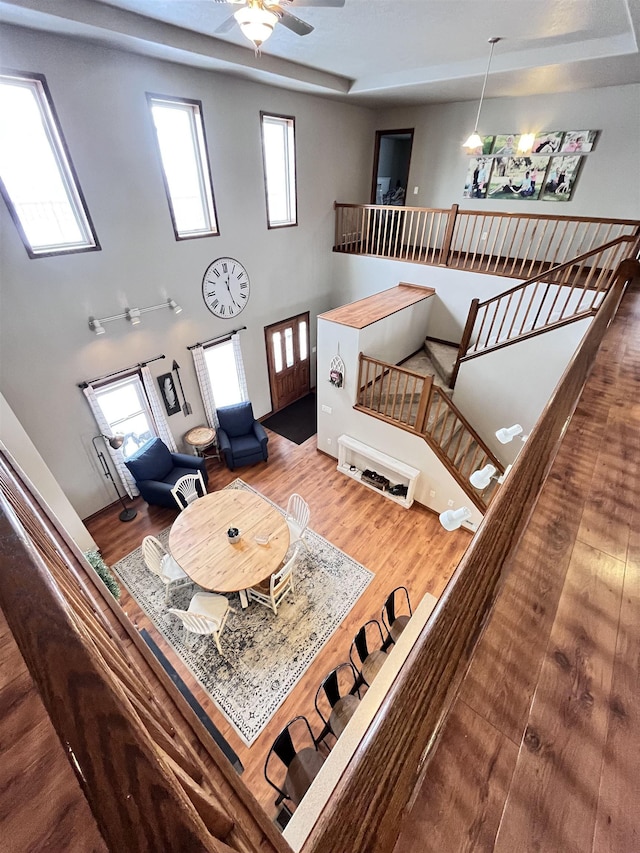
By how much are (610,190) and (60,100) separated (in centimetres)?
691

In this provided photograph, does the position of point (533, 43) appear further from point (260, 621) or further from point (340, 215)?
point (260, 621)

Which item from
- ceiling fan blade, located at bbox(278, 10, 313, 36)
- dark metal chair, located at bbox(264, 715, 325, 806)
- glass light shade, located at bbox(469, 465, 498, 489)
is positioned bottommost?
dark metal chair, located at bbox(264, 715, 325, 806)

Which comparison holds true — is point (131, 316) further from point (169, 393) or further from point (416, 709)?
point (416, 709)

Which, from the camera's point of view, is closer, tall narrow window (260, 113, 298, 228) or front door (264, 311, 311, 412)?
tall narrow window (260, 113, 298, 228)

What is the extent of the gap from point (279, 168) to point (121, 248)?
9.65 feet

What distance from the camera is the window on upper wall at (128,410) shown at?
4.46 metres

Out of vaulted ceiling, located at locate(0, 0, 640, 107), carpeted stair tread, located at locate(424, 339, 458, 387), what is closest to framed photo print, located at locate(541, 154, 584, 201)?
vaulted ceiling, located at locate(0, 0, 640, 107)

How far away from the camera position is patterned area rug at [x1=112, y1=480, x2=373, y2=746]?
3.12 metres

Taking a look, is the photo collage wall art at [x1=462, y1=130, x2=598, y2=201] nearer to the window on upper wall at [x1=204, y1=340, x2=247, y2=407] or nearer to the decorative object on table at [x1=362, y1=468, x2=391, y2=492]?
the window on upper wall at [x1=204, y1=340, x2=247, y2=407]

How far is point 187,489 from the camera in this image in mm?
4844

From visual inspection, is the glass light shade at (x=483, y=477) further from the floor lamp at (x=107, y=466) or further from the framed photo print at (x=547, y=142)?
the framed photo print at (x=547, y=142)

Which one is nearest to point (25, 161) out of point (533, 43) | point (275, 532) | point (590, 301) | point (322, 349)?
point (322, 349)

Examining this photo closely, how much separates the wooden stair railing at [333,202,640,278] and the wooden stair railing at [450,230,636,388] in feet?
1.06

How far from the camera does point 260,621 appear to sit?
366cm
